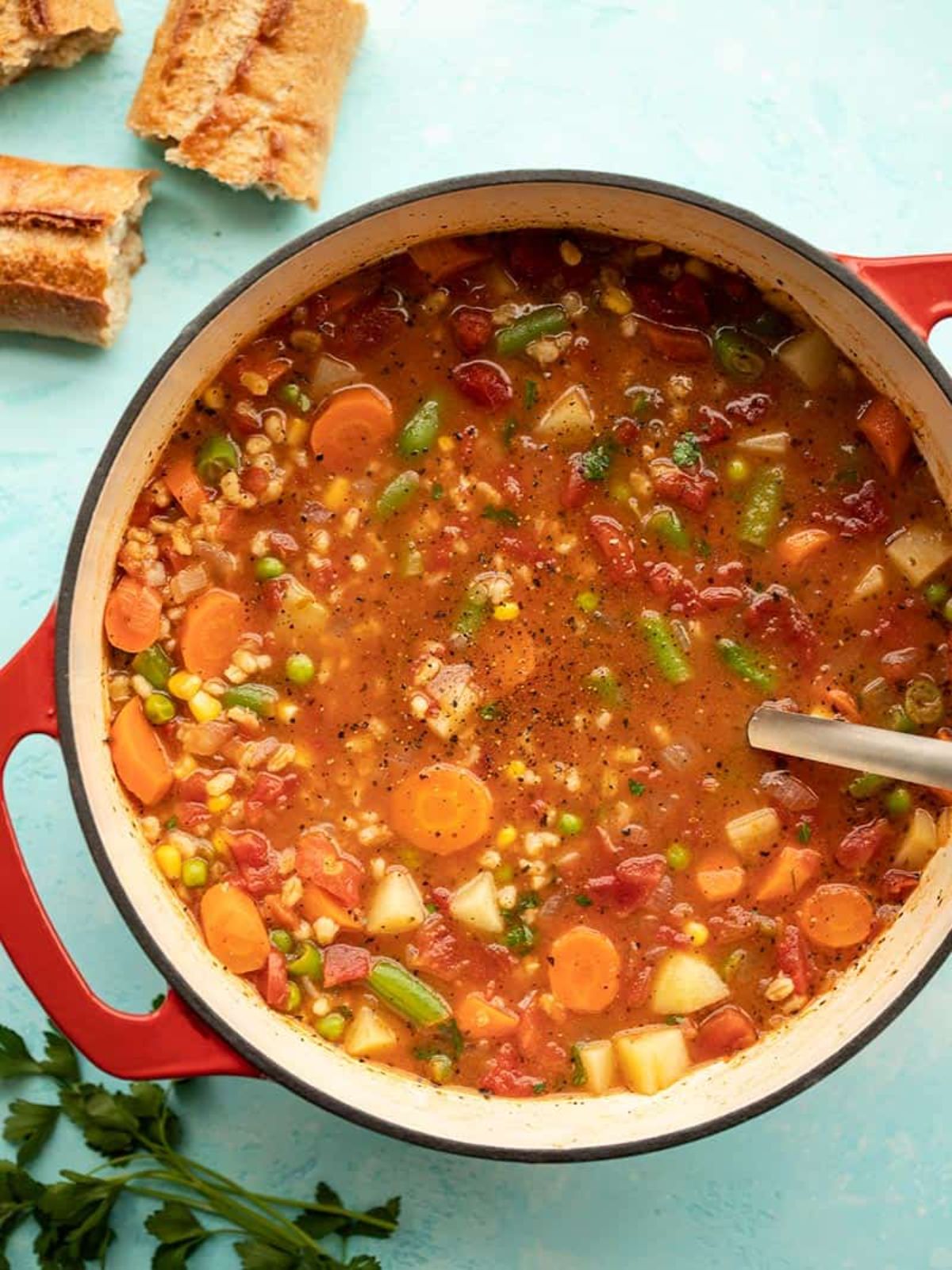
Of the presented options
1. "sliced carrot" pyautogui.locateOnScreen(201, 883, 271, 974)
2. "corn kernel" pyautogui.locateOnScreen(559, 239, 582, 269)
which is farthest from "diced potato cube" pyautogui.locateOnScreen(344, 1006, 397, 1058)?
"corn kernel" pyautogui.locateOnScreen(559, 239, 582, 269)

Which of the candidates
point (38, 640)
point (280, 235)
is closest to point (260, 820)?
point (38, 640)

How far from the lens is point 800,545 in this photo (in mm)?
3609

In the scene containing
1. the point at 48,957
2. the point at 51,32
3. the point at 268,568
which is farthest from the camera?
the point at 51,32

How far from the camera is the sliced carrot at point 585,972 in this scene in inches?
143

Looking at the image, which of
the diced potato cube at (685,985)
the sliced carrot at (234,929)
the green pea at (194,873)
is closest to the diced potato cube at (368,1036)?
the sliced carrot at (234,929)

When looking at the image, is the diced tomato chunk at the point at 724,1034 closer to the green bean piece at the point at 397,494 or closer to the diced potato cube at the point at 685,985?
the diced potato cube at the point at 685,985

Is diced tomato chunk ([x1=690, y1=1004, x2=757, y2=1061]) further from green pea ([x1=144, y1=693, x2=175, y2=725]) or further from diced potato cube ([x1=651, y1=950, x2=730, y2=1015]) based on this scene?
green pea ([x1=144, y1=693, x2=175, y2=725])

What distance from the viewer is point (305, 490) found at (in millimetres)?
3617

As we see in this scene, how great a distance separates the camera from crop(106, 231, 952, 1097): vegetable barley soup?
361cm

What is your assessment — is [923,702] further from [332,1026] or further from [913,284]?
[332,1026]

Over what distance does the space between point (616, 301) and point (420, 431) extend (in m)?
0.57

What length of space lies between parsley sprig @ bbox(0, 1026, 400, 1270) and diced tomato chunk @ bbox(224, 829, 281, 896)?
1.88 ft

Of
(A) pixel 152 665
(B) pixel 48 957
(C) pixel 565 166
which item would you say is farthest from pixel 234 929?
(C) pixel 565 166

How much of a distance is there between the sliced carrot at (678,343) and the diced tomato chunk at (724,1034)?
159 cm
